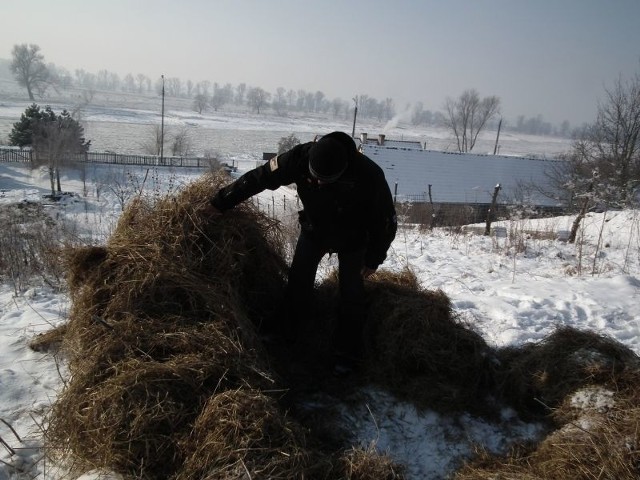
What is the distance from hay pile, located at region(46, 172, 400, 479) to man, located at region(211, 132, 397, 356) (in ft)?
1.41

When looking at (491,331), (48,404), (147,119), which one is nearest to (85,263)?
(48,404)

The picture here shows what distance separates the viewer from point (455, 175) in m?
29.0

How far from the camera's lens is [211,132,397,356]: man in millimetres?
3289

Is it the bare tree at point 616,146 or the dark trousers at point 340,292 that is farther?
the bare tree at point 616,146

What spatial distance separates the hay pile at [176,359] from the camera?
211 centimetres

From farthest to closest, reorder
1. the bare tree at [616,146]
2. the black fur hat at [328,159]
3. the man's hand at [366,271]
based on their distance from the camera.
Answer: the bare tree at [616,146], the man's hand at [366,271], the black fur hat at [328,159]

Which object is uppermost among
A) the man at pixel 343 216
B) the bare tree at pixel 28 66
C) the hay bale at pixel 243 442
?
the bare tree at pixel 28 66

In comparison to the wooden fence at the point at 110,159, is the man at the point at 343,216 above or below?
above

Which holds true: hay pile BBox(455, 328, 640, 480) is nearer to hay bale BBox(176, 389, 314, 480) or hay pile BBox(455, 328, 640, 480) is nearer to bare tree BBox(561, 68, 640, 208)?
hay bale BBox(176, 389, 314, 480)

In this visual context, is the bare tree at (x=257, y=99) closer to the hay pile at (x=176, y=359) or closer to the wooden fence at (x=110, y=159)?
the wooden fence at (x=110, y=159)

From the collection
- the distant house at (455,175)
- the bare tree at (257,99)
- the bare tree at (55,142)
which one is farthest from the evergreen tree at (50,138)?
the bare tree at (257,99)

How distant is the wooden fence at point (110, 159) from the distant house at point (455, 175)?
14.7 metres

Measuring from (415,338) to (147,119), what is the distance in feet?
258

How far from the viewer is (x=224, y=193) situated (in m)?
3.46
